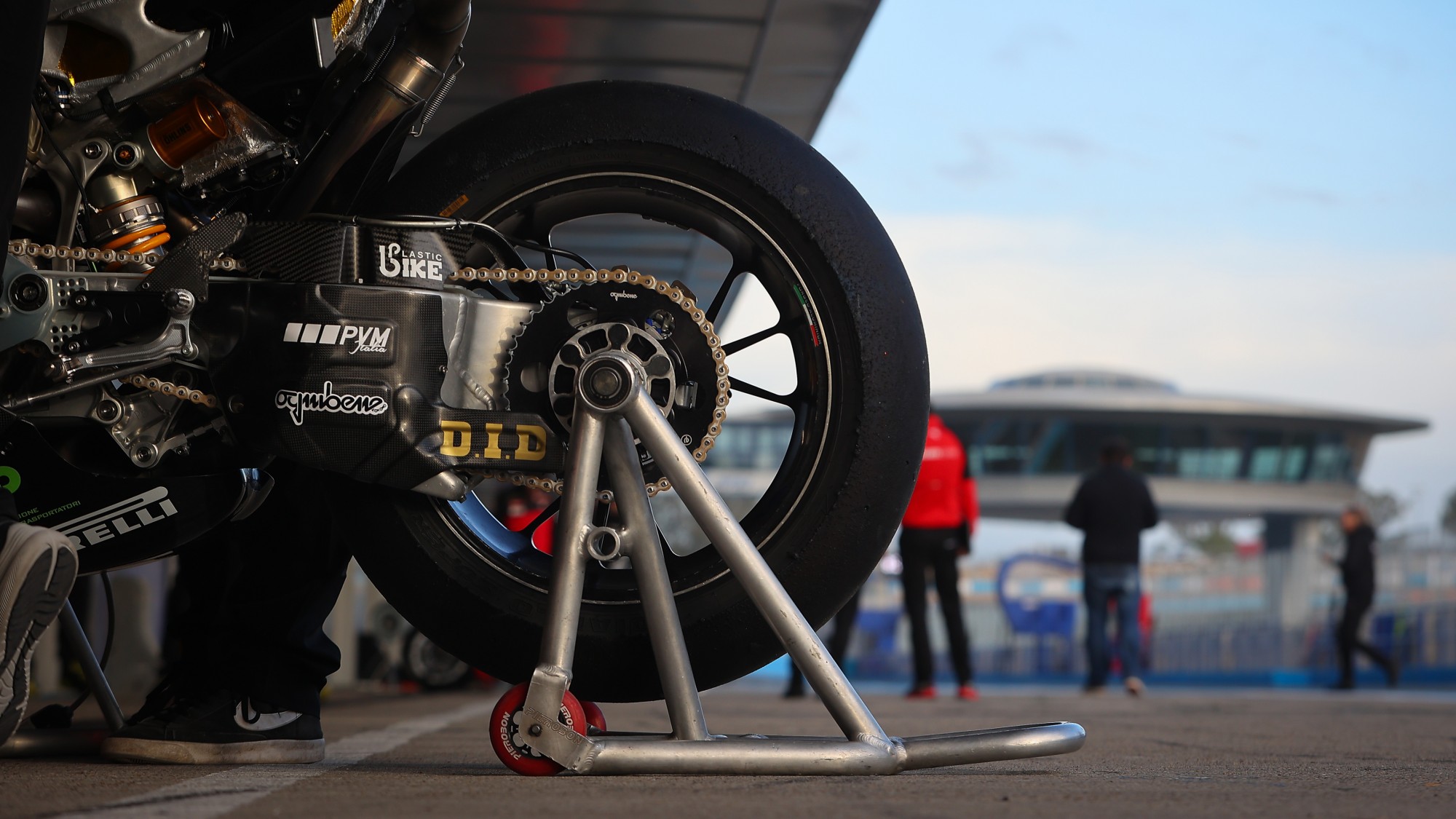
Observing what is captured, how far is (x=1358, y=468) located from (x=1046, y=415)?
17.6m

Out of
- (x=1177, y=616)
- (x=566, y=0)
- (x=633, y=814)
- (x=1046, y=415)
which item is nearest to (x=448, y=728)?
(x=633, y=814)

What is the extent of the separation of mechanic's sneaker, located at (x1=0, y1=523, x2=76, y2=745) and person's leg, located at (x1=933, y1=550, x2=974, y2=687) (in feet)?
23.4

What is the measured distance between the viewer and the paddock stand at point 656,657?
2.21 meters

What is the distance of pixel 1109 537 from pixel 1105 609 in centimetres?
57

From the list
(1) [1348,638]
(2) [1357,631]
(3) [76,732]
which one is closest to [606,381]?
(3) [76,732]

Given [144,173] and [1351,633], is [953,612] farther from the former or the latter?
[144,173]

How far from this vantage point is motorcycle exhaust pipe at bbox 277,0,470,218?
2.63 metres

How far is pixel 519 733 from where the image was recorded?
2.29 metres

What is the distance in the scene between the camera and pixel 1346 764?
296cm

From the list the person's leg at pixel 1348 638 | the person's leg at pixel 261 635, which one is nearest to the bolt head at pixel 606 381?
the person's leg at pixel 261 635

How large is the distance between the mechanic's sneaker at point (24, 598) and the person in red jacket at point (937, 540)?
23.2 ft

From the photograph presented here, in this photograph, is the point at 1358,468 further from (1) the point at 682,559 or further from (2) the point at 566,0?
(1) the point at 682,559

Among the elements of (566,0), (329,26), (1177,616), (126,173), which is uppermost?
(566,0)

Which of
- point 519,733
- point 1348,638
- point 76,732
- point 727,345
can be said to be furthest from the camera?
point 1348,638
